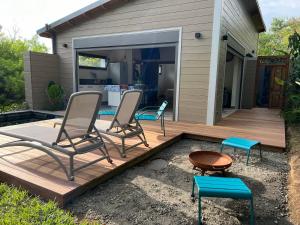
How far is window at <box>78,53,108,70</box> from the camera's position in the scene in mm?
10656

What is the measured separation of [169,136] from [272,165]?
79.6 inches

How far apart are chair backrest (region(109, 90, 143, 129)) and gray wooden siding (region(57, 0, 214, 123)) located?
2.86 metres

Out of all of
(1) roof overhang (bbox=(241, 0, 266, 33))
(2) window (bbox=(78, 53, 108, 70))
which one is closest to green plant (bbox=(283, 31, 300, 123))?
(1) roof overhang (bbox=(241, 0, 266, 33))

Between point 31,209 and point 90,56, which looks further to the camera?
point 90,56

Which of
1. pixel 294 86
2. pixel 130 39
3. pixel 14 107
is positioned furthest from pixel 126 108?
pixel 14 107

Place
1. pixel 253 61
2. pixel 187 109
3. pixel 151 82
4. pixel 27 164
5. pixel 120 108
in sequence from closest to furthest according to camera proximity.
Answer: pixel 27 164 → pixel 120 108 → pixel 187 109 → pixel 253 61 → pixel 151 82

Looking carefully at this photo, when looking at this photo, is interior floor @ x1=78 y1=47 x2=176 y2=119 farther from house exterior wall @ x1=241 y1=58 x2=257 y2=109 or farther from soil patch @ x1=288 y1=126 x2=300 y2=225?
soil patch @ x1=288 y1=126 x2=300 y2=225

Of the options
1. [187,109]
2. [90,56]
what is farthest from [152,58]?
[187,109]

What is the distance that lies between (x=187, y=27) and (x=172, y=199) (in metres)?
5.01

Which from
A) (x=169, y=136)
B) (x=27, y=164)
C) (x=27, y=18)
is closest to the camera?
(x=27, y=164)

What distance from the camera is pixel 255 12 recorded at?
9.78 m

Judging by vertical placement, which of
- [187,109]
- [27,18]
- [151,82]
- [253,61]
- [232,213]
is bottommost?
[232,213]

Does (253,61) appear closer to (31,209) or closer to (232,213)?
(232,213)

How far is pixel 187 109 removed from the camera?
259 inches
